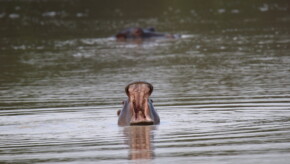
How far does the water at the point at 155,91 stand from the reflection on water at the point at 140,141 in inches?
0.5

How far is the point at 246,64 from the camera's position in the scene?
16.7 metres

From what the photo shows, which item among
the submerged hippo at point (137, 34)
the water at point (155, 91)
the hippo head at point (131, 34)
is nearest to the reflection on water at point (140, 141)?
the water at point (155, 91)

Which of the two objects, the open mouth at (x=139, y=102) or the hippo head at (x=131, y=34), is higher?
the hippo head at (x=131, y=34)

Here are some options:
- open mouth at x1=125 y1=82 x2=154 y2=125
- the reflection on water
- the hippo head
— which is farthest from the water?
the hippo head

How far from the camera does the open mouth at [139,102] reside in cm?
939

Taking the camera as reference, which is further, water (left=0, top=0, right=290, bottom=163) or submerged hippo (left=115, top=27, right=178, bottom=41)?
submerged hippo (left=115, top=27, right=178, bottom=41)

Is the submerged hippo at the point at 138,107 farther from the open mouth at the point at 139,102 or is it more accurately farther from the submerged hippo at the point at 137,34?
the submerged hippo at the point at 137,34

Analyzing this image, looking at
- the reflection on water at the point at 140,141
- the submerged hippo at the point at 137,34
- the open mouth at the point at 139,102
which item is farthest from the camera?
the submerged hippo at the point at 137,34

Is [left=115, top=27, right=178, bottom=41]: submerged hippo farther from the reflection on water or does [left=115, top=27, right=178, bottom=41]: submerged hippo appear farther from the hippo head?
the reflection on water

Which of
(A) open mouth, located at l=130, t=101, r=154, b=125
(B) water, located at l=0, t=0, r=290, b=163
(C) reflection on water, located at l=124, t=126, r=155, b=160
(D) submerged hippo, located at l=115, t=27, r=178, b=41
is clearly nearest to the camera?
(C) reflection on water, located at l=124, t=126, r=155, b=160

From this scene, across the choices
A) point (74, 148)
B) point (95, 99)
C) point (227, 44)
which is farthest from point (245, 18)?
point (74, 148)

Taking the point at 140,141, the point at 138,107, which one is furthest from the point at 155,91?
the point at 140,141

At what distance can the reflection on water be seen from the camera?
7.68 metres

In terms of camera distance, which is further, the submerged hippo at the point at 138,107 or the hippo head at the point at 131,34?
the hippo head at the point at 131,34
